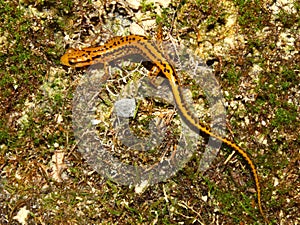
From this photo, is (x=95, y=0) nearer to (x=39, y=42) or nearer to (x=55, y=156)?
(x=39, y=42)

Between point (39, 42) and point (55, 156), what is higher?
point (39, 42)

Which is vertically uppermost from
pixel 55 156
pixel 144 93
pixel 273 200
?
pixel 144 93

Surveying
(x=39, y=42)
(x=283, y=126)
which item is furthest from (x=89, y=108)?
(x=283, y=126)

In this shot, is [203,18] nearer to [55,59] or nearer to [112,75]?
[112,75]

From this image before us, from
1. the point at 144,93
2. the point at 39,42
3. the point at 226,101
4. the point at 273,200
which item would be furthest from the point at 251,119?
the point at 39,42

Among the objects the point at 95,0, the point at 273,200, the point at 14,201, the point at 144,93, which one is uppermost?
the point at 95,0

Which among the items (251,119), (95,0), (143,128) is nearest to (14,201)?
(143,128)

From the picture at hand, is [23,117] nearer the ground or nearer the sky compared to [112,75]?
nearer the ground

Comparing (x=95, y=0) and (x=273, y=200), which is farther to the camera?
(x=95, y=0)
